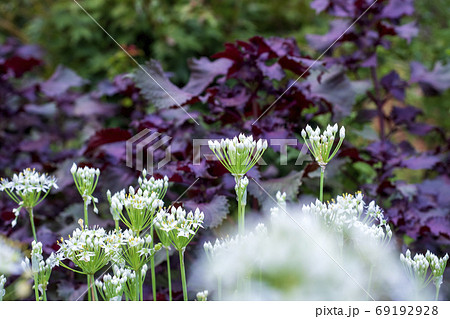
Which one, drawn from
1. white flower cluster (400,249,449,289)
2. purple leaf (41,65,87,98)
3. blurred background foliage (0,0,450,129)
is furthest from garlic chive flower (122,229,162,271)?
blurred background foliage (0,0,450,129)

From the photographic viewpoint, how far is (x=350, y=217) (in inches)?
31.8

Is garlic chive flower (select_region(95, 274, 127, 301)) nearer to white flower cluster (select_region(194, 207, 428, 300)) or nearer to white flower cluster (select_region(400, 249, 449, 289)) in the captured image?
white flower cluster (select_region(194, 207, 428, 300))

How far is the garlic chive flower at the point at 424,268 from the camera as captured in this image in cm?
77

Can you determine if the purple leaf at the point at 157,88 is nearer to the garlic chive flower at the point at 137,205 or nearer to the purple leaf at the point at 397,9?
the garlic chive flower at the point at 137,205

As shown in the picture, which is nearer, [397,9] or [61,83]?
[397,9]

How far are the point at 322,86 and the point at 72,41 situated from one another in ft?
5.38

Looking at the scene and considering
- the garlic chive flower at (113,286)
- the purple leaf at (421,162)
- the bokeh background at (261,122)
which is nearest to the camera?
the garlic chive flower at (113,286)

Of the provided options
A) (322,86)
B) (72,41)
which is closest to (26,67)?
(72,41)

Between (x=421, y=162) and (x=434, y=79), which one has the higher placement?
(x=434, y=79)

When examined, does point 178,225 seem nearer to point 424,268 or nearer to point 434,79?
point 424,268

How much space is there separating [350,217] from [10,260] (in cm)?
65

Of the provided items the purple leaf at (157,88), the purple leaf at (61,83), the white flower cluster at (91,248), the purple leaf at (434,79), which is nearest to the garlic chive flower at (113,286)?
the white flower cluster at (91,248)

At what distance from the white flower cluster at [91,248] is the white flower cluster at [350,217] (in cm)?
34

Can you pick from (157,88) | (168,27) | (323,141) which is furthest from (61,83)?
(323,141)
